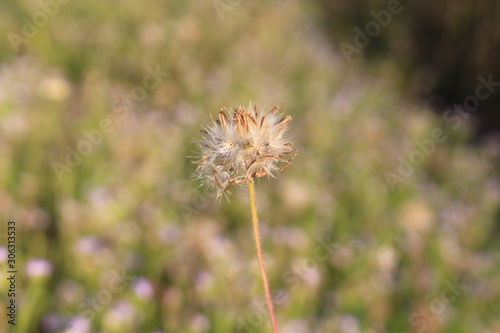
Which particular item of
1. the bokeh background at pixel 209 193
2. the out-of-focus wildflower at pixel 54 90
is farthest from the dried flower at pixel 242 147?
the out-of-focus wildflower at pixel 54 90

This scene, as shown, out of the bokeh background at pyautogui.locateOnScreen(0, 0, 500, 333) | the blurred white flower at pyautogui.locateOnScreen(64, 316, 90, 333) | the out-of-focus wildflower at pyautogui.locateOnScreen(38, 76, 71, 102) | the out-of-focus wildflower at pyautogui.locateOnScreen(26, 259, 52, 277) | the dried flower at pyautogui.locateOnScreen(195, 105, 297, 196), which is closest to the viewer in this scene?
the dried flower at pyautogui.locateOnScreen(195, 105, 297, 196)

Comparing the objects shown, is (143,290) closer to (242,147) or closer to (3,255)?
(3,255)

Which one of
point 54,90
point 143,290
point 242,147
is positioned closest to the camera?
point 242,147

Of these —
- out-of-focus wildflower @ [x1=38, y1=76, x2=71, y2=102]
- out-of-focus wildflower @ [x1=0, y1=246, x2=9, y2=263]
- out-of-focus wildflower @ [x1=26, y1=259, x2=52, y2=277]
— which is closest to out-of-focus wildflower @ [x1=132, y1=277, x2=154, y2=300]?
out-of-focus wildflower @ [x1=26, y1=259, x2=52, y2=277]

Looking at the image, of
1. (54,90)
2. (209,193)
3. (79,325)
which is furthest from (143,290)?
(54,90)

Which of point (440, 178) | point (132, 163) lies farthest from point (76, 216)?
point (440, 178)

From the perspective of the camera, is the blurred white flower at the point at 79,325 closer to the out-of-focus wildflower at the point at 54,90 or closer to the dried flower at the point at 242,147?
the dried flower at the point at 242,147

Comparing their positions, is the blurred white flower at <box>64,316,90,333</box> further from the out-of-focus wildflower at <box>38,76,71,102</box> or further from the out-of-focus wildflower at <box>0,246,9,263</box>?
the out-of-focus wildflower at <box>38,76,71,102</box>
